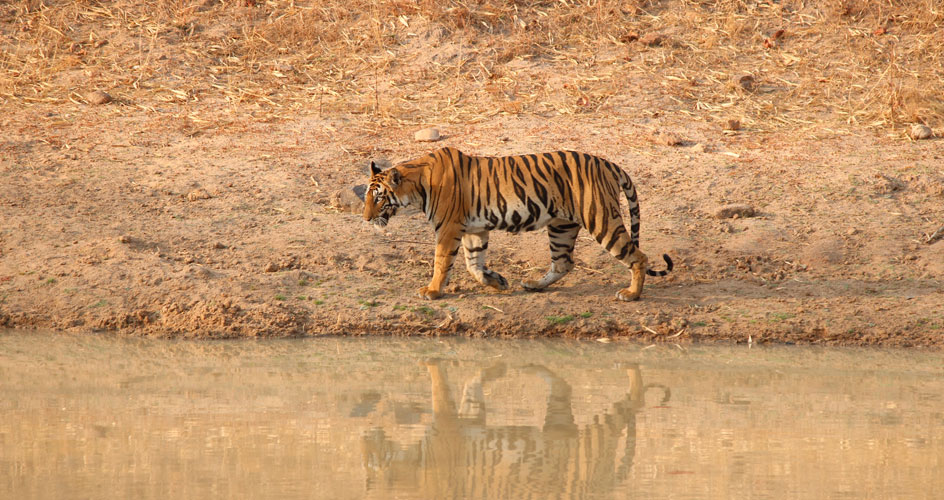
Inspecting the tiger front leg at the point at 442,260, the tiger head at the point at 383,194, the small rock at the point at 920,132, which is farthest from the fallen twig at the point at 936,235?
the tiger head at the point at 383,194

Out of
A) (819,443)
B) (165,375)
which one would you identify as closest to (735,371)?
(819,443)

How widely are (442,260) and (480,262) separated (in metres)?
0.39

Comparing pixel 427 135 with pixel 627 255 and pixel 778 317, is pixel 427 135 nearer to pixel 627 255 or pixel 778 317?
pixel 627 255

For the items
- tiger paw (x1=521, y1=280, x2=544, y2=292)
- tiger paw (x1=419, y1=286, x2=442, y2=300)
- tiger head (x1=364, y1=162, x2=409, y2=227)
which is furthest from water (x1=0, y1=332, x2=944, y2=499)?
tiger head (x1=364, y1=162, x2=409, y2=227)

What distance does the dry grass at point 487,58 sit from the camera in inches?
448

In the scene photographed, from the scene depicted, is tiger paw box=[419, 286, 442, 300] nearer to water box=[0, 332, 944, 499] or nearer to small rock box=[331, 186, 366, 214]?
water box=[0, 332, 944, 499]

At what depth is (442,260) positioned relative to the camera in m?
8.00

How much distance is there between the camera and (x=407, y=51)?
41.1 ft

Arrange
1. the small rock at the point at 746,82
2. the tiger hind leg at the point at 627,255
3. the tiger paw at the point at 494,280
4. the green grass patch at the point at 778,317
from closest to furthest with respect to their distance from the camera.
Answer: the green grass patch at the point at 778,317, the tiger hind leg at the point at 627,255, the tiger paw at the point at 494,280, the small rock at the point at 746,82

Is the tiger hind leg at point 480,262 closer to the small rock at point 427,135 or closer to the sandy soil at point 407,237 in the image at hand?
the sandy soil at point 407,237

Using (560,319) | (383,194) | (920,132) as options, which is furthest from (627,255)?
(920,132)

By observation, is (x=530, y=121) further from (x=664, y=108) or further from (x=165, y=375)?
(x=165, y=375)

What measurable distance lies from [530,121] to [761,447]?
21.0 feet

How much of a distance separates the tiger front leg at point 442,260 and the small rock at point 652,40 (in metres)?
5.33
